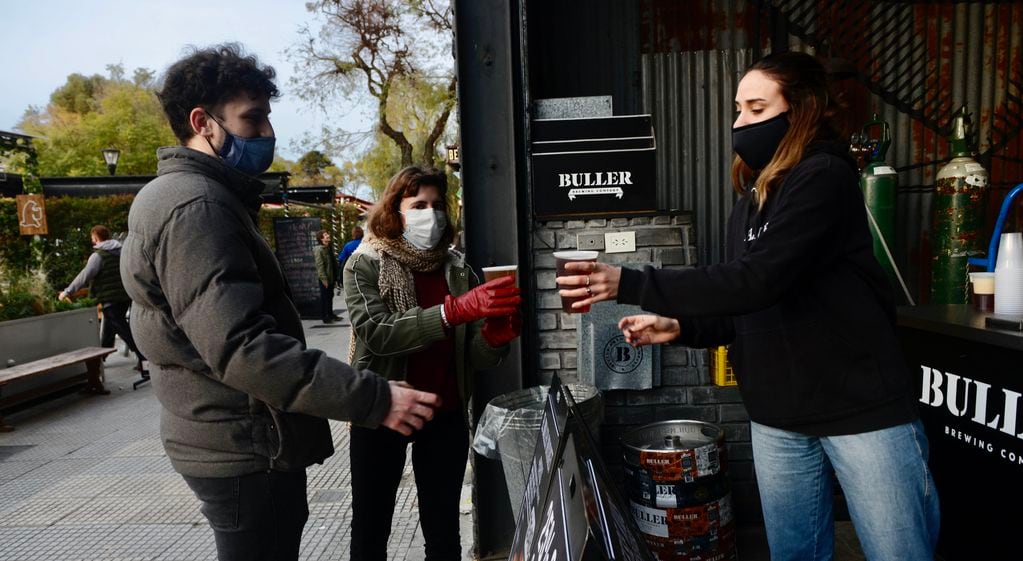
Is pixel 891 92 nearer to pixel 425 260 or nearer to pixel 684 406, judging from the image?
pixel 684 406

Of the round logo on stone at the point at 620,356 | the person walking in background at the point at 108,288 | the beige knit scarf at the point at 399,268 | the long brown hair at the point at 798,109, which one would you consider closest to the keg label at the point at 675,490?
the round logo on stone at the point at 620,356

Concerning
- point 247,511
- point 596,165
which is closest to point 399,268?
point 247,511

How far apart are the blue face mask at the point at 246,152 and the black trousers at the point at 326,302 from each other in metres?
11.9

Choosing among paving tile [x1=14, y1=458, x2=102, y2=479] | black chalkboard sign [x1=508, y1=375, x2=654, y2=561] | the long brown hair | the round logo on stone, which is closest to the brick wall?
the round logo on stone

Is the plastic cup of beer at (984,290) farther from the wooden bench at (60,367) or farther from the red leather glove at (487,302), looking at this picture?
the wooden bench at (60,367)

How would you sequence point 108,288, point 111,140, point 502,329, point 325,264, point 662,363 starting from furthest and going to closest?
point 111,140, point 325,264, point 108,288, point 662,363, point 502,329

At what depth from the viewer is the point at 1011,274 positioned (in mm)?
2453

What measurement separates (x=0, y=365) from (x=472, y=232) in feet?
23.4

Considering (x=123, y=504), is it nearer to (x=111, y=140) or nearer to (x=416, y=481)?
(x=416, y=481)

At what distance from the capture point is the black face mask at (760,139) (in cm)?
183

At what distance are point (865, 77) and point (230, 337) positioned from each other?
13.7 feet

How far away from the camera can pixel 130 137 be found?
1511 inches

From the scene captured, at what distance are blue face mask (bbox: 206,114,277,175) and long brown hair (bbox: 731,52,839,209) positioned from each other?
1.45 meters

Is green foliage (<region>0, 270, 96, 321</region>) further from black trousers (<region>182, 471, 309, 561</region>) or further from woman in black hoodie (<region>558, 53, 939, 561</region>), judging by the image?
woman in black hoodie (<region>558, 53, 939, 561</region>)
